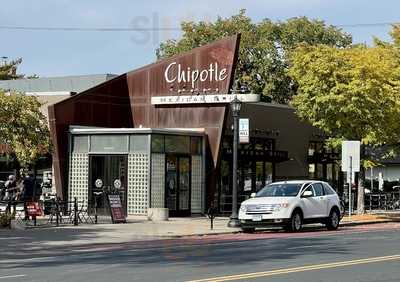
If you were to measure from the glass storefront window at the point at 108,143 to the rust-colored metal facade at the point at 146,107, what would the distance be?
1208mm

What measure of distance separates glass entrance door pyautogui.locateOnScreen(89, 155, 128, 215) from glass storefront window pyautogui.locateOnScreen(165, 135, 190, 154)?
1.78 metres

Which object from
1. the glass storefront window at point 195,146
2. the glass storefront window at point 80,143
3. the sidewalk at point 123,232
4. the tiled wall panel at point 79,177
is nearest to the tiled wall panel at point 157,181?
the sidewalk at point 123,232

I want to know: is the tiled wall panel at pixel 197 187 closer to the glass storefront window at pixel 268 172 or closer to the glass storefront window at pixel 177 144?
the glass storefront window at pixel 177 144

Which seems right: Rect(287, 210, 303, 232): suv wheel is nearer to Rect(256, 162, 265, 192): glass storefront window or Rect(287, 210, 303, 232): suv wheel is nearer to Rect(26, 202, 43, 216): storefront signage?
Rect(26, 202, 43, 216): storefront signage

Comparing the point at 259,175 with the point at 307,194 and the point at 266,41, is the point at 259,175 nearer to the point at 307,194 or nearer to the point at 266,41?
the point at 307,194

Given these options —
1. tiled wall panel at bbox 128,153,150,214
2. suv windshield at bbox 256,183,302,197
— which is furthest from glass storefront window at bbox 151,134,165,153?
suv windshield at bbox 256,183,302,197

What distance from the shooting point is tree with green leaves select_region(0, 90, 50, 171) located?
31125 millimetres

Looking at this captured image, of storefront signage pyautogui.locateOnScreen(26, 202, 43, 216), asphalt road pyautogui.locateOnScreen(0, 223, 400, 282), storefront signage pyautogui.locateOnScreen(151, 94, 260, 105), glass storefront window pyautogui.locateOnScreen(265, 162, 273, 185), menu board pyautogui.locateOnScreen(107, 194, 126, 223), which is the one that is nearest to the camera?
asphalt road pyautogui.locateOnScreen(0, 223, 400, 282)

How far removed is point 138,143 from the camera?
31.0 m

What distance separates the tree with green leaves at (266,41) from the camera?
183 ft

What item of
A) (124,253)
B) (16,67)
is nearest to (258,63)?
(16,67)

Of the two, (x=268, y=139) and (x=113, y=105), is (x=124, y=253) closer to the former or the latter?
(x=113, y=105)

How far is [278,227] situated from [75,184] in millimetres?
9673

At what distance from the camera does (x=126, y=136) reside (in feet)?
103
